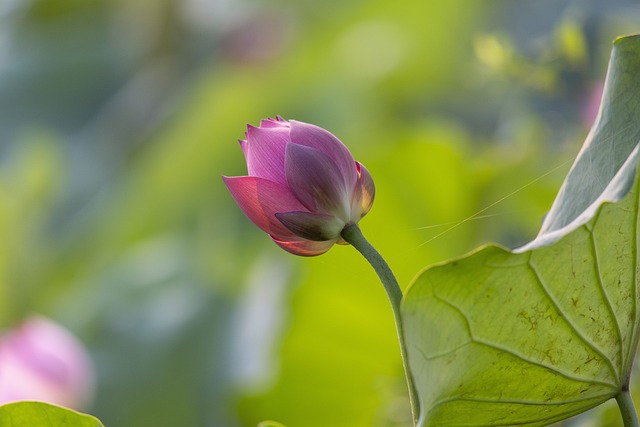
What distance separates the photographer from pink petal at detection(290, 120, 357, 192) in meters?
0.47

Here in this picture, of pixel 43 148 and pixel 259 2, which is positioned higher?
pixel 259 2

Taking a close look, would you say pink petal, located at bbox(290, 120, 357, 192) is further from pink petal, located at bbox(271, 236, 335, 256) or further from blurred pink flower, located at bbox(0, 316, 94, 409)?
blurred pink flower, located at bbox(0, 316, 94, 409)

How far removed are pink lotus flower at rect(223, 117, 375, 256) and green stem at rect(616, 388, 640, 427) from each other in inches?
5.8

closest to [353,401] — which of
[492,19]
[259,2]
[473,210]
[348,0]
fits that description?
[473,210]

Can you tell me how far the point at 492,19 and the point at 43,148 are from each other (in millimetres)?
951

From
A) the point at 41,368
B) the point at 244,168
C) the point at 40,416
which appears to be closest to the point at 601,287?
the point at 40,416

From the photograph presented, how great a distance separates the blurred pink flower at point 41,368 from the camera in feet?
3.85

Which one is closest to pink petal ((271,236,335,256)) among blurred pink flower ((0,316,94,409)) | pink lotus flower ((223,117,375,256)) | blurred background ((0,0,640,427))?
pink lotus flower ((223,117,375,256))

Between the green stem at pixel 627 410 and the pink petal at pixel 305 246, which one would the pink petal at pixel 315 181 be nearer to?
the pink petal at pixel 305 246

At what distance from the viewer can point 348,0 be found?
9.28 ft

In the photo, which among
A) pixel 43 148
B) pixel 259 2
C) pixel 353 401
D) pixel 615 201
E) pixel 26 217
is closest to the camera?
pixel 615 201

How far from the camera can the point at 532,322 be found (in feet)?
1.47

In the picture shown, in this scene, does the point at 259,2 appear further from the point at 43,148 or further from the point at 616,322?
the point at 616,322

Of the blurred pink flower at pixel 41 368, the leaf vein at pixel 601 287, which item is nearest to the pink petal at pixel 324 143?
the leaf vein at pixel 601 287
